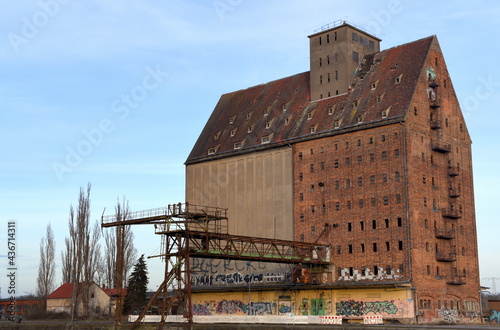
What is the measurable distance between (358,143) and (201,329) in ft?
90.2

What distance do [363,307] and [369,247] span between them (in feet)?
20.6

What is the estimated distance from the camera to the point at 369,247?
68.1 metres

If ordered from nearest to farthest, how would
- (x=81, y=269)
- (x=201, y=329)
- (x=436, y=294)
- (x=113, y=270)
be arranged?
(x=201, y=329) < (x=436, y=294) < (x=81, y=269) < (x=113, y=270)

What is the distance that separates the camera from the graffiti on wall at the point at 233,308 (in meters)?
75.9

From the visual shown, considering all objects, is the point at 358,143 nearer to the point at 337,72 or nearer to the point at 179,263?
the point at 337,72

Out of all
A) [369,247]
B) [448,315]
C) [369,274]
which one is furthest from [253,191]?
[448,315]

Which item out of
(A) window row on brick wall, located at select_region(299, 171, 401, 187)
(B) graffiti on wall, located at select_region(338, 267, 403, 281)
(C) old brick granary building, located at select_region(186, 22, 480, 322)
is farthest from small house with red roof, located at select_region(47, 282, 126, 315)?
(A) window row on brick wall, located at select_region(299, 171, 401, 187)

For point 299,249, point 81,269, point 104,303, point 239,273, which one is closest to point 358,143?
point 299,249

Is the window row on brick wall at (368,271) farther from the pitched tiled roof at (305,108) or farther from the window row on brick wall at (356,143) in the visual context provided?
the pitched tiled roof at (305,108)

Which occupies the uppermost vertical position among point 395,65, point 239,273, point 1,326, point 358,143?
point 395,65

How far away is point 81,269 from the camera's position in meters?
87.3

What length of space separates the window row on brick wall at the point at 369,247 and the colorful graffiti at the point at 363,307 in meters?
5.38

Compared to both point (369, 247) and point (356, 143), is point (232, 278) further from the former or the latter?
point (356, 143)

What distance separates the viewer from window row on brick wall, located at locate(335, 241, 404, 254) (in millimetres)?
65875
